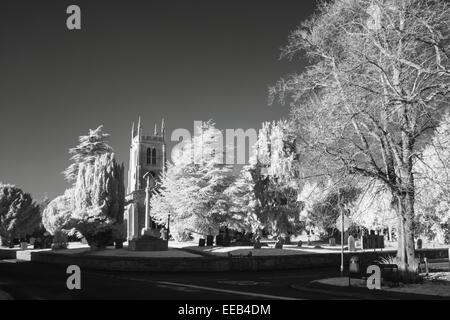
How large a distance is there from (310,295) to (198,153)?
104 feet

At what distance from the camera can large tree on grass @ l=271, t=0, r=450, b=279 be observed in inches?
572

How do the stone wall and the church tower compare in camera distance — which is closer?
the stone wall

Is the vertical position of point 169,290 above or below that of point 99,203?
below

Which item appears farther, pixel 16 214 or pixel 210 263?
pixel 16 214

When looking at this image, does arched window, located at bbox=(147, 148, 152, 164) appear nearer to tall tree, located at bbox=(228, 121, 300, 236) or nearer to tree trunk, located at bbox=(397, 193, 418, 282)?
tall tree, located at bbox=(228, 121, 300, 236)

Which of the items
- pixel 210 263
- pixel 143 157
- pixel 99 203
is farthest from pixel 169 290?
pixel 143 157

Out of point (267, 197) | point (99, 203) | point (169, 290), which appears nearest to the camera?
point (169, 290)

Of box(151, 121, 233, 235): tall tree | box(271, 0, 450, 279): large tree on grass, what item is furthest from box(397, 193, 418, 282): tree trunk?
box(151, 121, 233, 235): tall tree

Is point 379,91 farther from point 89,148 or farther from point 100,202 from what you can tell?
point 89,148

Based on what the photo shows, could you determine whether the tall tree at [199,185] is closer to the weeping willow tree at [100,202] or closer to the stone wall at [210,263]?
the weeping willow tree at [100,202]

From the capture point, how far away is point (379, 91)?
1545 cm

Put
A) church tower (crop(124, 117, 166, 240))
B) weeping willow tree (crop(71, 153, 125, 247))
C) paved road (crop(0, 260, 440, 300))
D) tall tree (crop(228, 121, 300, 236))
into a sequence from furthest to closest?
1. church tower (crop(124, 117, 166, 240))
2. tall tree (crop(228, 121, 300, 236))
3. weeping willow tree (crop(71, 153, 125, 247))
4. paved road (crop(0, 260, 440, 300))
